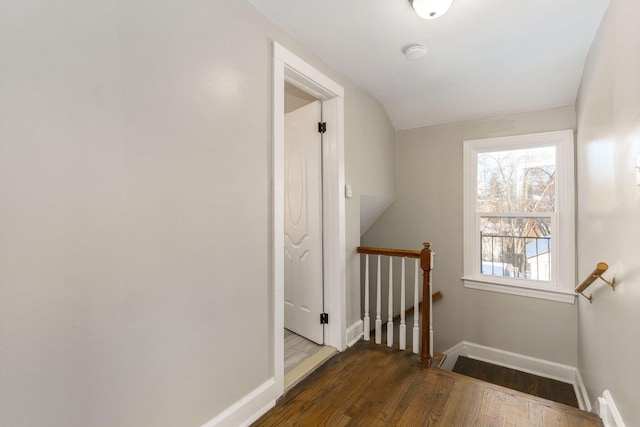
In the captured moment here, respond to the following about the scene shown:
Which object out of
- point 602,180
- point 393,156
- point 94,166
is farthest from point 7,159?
point 393,156

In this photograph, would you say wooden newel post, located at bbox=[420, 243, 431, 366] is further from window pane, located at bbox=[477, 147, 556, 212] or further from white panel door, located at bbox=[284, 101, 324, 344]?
window pane, located at bbox=[477, 147, 556, 212]

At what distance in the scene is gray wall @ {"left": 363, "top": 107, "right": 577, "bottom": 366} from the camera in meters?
2.76

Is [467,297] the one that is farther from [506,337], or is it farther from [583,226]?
[583,226]

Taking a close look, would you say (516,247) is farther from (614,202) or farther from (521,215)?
(614,202)

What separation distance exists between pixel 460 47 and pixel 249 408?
2.64 meters

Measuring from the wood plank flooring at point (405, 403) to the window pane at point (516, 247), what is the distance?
1.43 metres

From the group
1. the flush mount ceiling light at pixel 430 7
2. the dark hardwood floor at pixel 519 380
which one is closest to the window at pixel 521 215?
the dark hardwood floor at pixel 519 380

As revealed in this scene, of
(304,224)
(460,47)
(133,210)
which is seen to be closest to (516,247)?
(460,47)

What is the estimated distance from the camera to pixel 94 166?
3.47 ft

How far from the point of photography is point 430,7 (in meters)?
A: 1.57

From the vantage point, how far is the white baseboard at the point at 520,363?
264 centimetres

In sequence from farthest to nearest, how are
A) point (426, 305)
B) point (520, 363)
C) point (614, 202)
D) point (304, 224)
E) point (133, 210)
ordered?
point (520, 363) → point (304, 224) → point (426, 305) → point (614, 202) → point (133, 210)

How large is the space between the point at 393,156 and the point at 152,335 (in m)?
2.97

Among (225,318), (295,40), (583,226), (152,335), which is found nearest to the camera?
(152,335)
